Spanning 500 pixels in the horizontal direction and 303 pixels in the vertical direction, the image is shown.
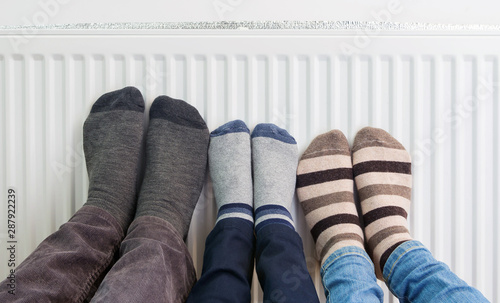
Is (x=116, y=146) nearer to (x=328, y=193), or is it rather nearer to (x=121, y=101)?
(x=121, y=101)

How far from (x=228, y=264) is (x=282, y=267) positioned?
0.28 feet

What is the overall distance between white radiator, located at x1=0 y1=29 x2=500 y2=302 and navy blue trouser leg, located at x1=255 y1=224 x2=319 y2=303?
120 millimetres

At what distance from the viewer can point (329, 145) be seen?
2.49 ft

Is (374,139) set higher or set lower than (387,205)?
higher

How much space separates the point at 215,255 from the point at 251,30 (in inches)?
16.2

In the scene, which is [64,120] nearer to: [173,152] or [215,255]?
[173,152]

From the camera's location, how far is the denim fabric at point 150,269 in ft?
1.82

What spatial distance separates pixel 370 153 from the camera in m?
0.77

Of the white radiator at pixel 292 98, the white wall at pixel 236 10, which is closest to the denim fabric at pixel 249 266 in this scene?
the white radiator at pixel 292 98

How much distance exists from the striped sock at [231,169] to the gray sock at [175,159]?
0.03 meters

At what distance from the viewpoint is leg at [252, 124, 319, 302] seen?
1.99 ft

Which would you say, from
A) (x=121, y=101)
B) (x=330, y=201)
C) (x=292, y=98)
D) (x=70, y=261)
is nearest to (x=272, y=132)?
(x=292, y=98)

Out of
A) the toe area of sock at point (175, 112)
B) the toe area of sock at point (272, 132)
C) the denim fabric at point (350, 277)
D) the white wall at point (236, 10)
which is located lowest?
the denim fabric at point (350, 277)

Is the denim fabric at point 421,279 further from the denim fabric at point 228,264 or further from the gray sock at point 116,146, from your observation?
the gray sock at point 116,146
